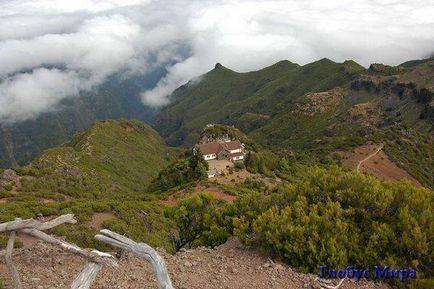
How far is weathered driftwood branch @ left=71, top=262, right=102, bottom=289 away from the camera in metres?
8.66

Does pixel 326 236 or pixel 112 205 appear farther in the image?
pixel 112 205

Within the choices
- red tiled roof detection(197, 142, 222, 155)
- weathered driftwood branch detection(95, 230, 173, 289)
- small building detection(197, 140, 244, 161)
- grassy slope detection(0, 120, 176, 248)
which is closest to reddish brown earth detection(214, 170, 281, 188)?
grassy slope detection(0, 120, 176, 248)

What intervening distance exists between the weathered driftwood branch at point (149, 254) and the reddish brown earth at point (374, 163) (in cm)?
7167

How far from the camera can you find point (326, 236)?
42.4 feet

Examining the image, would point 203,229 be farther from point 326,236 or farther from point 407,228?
point 407,228

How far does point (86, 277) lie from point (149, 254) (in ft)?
4.19

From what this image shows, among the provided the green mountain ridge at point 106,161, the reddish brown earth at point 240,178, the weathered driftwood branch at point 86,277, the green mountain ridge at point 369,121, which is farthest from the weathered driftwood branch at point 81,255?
the green mountain ridge at point 369,121

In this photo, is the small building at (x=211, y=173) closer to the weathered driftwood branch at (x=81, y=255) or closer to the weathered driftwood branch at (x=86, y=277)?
the weathered driftwood branch at (x=81, y=255)

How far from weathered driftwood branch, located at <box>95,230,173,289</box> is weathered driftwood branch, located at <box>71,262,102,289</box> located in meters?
0.67

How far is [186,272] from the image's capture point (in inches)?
491

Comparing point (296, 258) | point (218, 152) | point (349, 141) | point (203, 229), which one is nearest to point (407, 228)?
point (296, 258)

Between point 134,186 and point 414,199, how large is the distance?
89934mm

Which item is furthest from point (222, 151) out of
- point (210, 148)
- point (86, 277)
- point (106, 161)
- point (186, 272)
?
point (86, 277)

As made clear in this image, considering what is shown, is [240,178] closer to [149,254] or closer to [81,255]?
[149,254]
